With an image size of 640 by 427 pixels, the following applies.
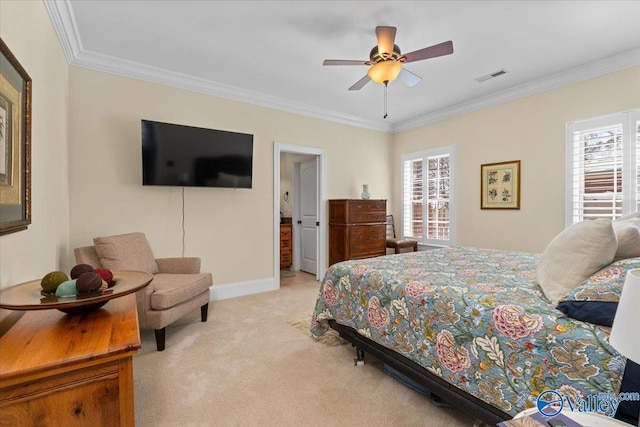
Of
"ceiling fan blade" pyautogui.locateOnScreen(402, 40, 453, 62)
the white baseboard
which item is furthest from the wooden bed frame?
"ceiling fan blade" pyautogui.locateOnScreen(402, 40, 453, 62)

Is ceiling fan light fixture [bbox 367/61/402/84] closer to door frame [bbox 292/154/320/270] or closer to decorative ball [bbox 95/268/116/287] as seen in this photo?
decorative ball [bbox 95/268/116/287]

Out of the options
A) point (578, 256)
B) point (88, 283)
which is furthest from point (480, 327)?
point (88, 283)

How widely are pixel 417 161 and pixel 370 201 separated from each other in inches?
50.2

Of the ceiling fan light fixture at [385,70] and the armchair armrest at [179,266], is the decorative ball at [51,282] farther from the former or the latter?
the ceiling fan light fixture at [385,70]

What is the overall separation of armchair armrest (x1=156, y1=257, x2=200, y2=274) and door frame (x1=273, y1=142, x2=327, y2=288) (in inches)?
54.7

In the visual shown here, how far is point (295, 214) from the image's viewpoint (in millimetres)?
5871

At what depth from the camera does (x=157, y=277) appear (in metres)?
2.93

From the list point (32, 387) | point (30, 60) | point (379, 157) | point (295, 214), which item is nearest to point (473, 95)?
point (379, 157)

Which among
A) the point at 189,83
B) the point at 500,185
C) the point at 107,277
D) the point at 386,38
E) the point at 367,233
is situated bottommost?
the point at 367,233

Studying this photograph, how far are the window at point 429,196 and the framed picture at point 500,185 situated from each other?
52cm

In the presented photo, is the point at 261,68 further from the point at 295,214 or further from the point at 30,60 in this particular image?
the point at 295,214

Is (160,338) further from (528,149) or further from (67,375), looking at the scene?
(528,149)

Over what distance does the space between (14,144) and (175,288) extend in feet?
4.95

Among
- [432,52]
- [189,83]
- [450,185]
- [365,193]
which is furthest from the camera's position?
[365,193]
